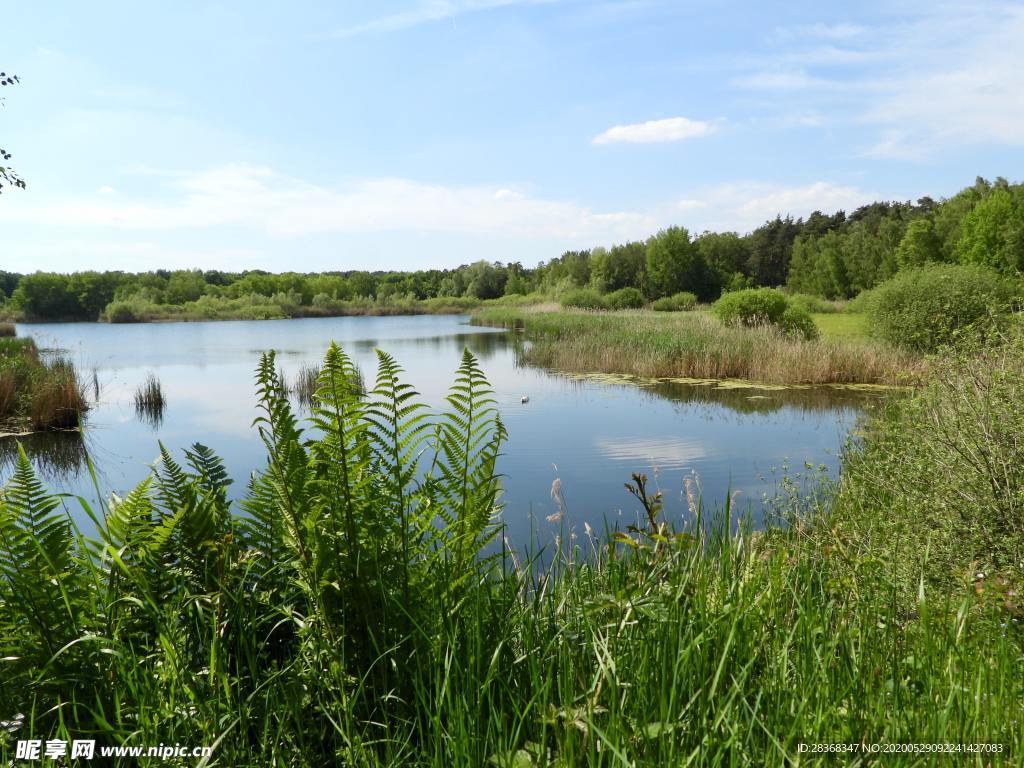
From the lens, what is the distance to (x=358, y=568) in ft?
5.53

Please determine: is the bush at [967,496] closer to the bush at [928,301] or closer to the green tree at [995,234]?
the bush at [928,301]

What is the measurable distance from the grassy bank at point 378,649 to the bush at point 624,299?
46252 mm

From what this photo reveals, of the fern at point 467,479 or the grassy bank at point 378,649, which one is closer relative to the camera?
the grassy bank at point 378,649

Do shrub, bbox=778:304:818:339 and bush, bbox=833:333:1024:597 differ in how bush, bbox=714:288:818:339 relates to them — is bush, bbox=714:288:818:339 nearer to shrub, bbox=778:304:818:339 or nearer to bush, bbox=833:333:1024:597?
shrub, bbox=778:304:818:339

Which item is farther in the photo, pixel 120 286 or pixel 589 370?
pixel 120 286

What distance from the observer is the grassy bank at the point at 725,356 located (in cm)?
1573

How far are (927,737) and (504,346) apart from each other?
28747mm

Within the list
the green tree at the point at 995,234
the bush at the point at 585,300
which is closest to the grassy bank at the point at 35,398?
the bush at the point at 585,300

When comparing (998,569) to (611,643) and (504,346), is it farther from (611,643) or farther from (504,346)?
(504,346)

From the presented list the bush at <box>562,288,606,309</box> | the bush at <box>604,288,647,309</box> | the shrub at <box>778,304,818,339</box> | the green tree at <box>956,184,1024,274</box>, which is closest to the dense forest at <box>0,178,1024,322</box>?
the green tree at <box>956,184,1024,274</box>

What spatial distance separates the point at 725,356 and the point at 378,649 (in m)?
16.7

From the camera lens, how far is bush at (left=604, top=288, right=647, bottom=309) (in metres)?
48.5

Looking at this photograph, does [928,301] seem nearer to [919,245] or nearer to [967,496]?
[967,496]

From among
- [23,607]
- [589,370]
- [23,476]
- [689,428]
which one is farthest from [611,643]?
[589,370]
